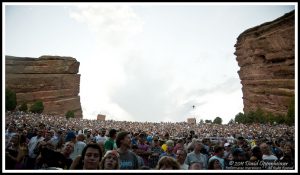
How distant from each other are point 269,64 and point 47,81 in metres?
58.4

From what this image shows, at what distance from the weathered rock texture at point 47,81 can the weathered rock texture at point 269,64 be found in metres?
47.7

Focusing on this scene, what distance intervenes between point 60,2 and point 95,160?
3.30m

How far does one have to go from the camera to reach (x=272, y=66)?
238 feet

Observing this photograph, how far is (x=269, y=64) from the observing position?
74.2m

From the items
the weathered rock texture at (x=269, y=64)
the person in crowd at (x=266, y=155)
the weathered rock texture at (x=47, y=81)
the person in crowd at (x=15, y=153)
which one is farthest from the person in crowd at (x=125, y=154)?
the weathered rock texture at (x=47, y=81)

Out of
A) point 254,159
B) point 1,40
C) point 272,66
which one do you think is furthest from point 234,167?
point 272,66

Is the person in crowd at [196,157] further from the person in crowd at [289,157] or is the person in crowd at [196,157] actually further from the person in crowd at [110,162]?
the person in crowd at [110,162]

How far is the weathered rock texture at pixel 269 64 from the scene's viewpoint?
64.4m

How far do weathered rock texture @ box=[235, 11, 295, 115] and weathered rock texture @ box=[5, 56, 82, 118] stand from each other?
47.7 metres

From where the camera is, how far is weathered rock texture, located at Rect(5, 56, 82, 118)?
88.7 m

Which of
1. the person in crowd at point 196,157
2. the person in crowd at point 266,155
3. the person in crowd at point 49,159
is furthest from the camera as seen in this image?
the person in crowd at point 266,155

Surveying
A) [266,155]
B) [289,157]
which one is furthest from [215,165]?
[289,157]

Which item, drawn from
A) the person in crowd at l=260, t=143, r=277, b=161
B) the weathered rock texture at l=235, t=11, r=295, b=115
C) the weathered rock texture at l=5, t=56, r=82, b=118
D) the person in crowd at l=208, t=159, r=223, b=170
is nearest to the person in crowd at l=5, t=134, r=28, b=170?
the person in crowd at l=208, t=159, r=223, b=170

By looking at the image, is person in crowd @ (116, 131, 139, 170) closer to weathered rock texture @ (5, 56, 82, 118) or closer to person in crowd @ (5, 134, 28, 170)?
person in crowd @ (5, 134, 28, 170)
